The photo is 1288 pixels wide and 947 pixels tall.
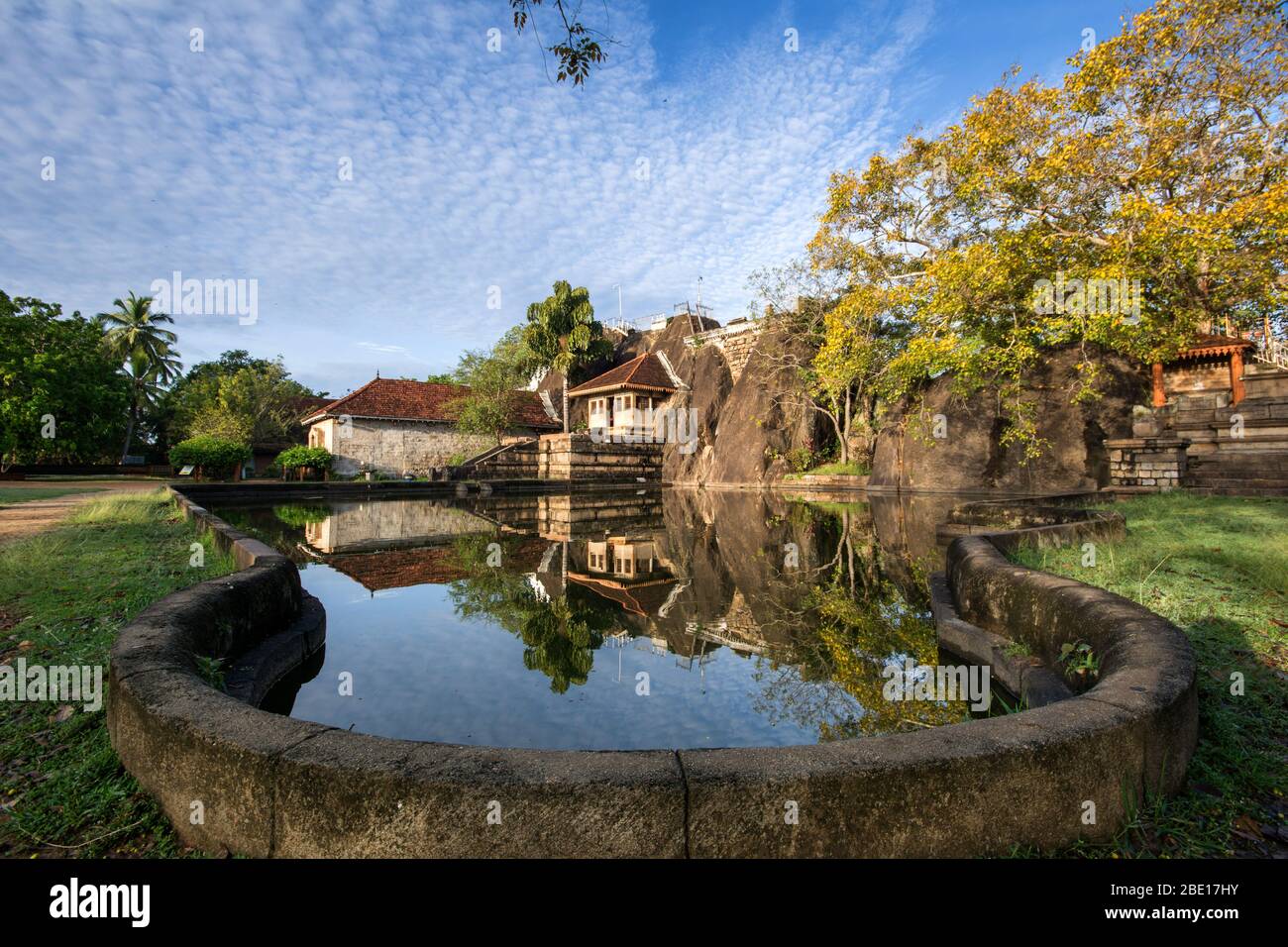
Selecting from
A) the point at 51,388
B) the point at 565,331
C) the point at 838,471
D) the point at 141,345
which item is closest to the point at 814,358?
the point at 838,471

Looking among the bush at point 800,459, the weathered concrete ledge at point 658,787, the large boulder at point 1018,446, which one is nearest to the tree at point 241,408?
the bush at point 800,459

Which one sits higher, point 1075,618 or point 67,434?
point 67,434

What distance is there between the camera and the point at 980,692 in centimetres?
429

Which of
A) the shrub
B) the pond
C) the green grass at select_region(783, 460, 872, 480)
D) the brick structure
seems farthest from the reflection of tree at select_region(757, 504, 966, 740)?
the brick structure

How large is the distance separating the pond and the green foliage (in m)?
18.6

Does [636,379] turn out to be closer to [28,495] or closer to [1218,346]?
[1218,346]

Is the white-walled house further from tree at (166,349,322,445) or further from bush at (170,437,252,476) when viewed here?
bush at (170,437,252,476)

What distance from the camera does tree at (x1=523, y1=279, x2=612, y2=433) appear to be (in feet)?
123

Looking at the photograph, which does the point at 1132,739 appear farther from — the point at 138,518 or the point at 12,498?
the point at 12,498

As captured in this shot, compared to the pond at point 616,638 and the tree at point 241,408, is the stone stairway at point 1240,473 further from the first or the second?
the tree at point 241,408
